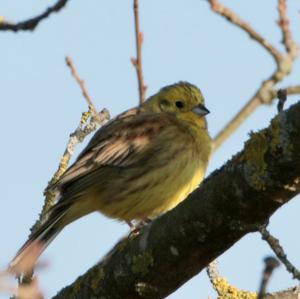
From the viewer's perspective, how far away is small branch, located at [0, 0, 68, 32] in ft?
9.56

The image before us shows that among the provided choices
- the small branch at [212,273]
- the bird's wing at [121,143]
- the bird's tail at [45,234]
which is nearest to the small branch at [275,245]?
the small branch at [212,273]

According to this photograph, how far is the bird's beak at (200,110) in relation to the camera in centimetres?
590

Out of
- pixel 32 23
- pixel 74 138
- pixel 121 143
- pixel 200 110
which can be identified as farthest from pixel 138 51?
pixel 200 110

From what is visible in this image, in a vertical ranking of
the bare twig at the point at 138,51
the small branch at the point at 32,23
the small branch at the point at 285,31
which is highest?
the bare twig at the point at 138,51

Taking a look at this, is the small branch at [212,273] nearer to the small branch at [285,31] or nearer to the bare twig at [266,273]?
the small branch at [285,31]

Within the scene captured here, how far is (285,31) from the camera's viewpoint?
9.50 feet

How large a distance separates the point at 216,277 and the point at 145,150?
1.70m

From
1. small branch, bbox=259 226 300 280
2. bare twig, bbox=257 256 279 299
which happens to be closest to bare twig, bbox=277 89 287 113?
small branch, bbox=259 226 300 280

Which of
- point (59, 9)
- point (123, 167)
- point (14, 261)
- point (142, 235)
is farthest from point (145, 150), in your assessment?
point (59, 9)

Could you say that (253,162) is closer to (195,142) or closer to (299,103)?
(299,103)

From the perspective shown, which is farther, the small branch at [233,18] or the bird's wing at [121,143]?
the bird's wing at [121,143]

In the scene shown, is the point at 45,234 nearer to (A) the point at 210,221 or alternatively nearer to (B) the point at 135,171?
(B) the point at 135,171

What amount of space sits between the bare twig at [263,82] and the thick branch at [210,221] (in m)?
0.09

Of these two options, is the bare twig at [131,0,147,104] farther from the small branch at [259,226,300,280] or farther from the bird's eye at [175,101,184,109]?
the bird's eye at [175,101,184,109]
